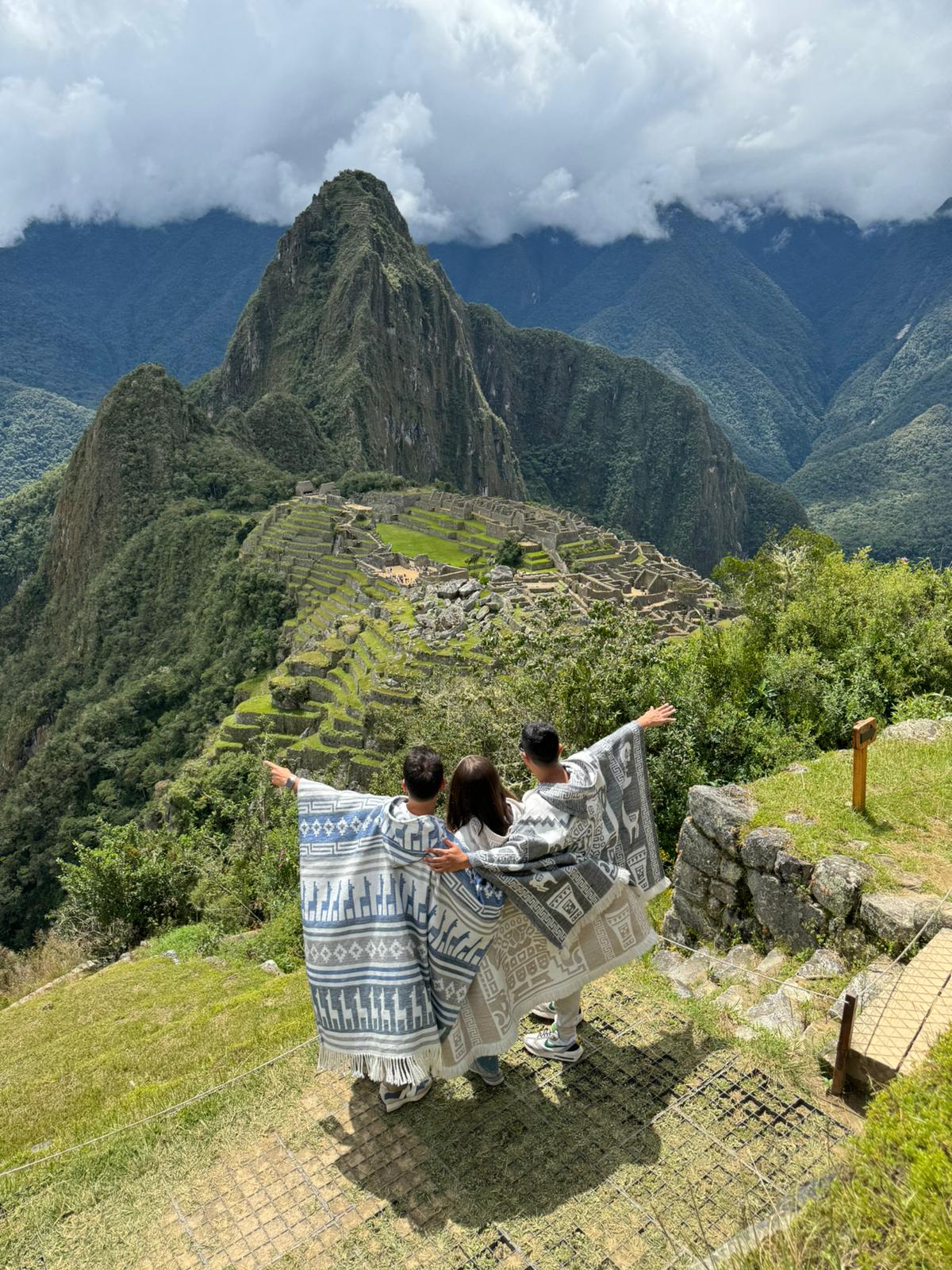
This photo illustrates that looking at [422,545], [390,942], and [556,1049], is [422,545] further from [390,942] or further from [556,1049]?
[390,942]

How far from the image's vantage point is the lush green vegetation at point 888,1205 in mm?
2354

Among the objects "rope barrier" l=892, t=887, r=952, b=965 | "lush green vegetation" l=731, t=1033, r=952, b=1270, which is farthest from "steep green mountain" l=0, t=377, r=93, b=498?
"lush green vegetation" l=731, t=1033, r=952, b=1270

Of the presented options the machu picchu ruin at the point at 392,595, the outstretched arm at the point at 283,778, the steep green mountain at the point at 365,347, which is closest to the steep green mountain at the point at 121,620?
the machu picchu ruin at the point at 392,595

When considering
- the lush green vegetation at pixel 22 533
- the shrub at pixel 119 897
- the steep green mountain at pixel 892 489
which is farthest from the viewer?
the steep green mountain at pixel 892 489

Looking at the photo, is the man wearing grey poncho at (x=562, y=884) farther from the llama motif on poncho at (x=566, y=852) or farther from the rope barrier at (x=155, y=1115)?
the rope barrier at (x=155, y=1115)

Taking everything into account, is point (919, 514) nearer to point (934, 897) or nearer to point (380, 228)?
point (380, 228)

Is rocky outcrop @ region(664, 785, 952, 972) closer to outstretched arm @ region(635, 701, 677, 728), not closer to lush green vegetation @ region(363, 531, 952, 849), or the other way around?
outstretched arm @ region(635, 701, 677, 728)

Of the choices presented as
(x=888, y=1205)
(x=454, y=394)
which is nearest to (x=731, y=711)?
(x=888, y=1205)

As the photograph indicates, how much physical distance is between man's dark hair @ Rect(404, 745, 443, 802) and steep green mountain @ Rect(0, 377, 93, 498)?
466 feet

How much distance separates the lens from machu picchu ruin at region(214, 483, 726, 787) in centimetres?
2038

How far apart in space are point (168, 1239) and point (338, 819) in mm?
1858

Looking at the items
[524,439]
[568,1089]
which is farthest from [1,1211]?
[524,439]

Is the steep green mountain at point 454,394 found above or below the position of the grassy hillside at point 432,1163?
above

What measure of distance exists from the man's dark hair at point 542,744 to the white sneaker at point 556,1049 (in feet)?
5.14
